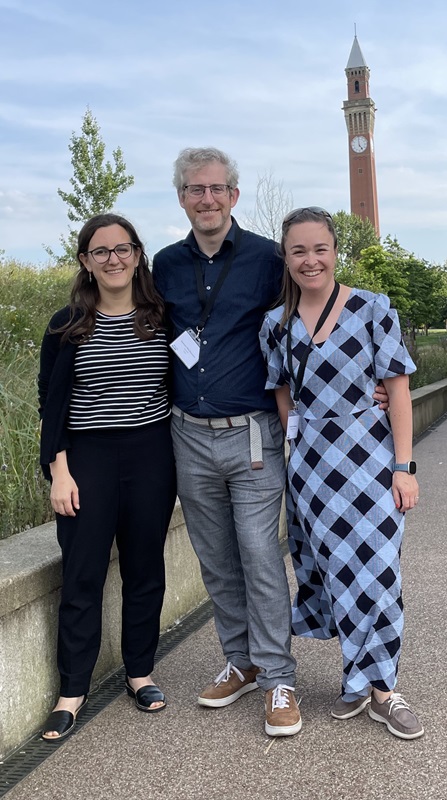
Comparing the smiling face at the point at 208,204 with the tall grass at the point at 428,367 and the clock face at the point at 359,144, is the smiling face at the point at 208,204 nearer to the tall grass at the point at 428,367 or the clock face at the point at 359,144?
the tall grass at the point at 428,367

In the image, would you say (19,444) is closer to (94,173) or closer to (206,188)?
(206,188)

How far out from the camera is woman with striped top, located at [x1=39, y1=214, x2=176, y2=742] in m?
3.43

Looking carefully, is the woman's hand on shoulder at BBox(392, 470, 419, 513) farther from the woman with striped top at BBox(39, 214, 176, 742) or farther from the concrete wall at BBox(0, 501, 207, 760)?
the concrete wall at BBox(0, 501, 207, 760)

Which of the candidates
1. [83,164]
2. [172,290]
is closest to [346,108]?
[83,164]

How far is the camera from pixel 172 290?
360cm

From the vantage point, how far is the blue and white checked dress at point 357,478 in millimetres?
3271

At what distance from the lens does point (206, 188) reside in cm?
342

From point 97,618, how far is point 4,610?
0.46 meters

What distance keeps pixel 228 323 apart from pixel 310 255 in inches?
15.8

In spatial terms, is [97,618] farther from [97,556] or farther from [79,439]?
[79,439]

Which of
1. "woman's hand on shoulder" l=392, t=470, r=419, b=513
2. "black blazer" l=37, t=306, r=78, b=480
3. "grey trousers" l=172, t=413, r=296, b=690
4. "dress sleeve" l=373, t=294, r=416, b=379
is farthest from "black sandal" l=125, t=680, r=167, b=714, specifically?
"dress sleeve" l=373, t=294, r=416, b=379

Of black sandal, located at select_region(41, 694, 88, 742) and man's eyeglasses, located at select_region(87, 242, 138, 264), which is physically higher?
man's eyeglasses, located at select_region(87, 242, 138, 264)

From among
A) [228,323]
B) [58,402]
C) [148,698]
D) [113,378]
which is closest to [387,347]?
[228,323]

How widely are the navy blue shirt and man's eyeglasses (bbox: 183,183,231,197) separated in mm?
159
